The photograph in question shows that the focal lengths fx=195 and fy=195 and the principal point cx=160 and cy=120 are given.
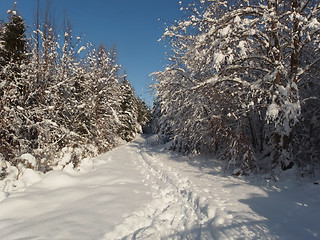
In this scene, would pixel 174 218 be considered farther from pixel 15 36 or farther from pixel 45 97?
pixel 15 36

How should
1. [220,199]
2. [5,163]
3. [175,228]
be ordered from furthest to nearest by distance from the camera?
[5,163] → [220,199] → [175,228]

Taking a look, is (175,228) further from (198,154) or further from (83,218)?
(198,154)

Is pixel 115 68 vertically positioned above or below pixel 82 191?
above

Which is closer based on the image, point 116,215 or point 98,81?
point 116,215

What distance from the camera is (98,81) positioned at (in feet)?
51.3

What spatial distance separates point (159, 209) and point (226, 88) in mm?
5052

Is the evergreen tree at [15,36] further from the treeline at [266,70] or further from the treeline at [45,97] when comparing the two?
the treeline at [266,70]

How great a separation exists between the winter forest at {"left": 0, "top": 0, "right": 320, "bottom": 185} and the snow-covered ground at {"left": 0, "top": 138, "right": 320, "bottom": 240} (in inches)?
55.4

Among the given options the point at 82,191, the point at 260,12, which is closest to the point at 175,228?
the point at 82,191

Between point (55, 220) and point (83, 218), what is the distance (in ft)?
1.57

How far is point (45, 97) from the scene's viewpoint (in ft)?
28.3

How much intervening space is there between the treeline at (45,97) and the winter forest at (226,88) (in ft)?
0.16

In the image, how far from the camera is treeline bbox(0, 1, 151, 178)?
6543mm

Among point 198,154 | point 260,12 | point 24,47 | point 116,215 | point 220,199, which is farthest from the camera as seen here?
point 198,154
